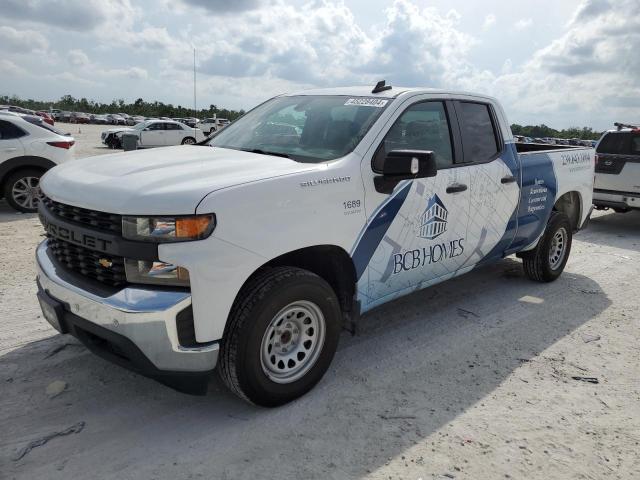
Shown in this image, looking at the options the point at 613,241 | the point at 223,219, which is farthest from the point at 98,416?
the point at 613,241

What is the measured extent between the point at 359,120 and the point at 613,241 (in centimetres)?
661

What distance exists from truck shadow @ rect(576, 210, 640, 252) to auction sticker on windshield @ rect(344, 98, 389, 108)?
5.98 m

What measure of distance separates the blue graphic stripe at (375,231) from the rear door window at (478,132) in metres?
1.07

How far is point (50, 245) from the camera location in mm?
3414

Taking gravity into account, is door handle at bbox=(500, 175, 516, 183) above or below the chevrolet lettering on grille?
above

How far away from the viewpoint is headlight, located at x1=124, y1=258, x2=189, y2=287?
105 inches

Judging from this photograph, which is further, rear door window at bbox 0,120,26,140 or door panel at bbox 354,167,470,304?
rear door window at bbox 0,120,26,140

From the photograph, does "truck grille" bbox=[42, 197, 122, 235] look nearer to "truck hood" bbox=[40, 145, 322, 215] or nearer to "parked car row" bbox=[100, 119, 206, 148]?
"truck hood" bbox=[40, 145, 322, 215]

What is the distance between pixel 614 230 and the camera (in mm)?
9648

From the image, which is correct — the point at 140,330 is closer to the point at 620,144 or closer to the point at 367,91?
the point at 367,91

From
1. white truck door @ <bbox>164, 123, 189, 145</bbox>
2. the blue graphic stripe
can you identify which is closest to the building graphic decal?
the blue graphic stripe

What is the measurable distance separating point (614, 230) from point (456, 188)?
690 cm

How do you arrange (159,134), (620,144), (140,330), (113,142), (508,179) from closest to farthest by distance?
(140,330) < (508,179) < (620,144) < (159,134) < (113,142)

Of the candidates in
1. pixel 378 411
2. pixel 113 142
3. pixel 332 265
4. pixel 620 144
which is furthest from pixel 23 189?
pixel 113 142
